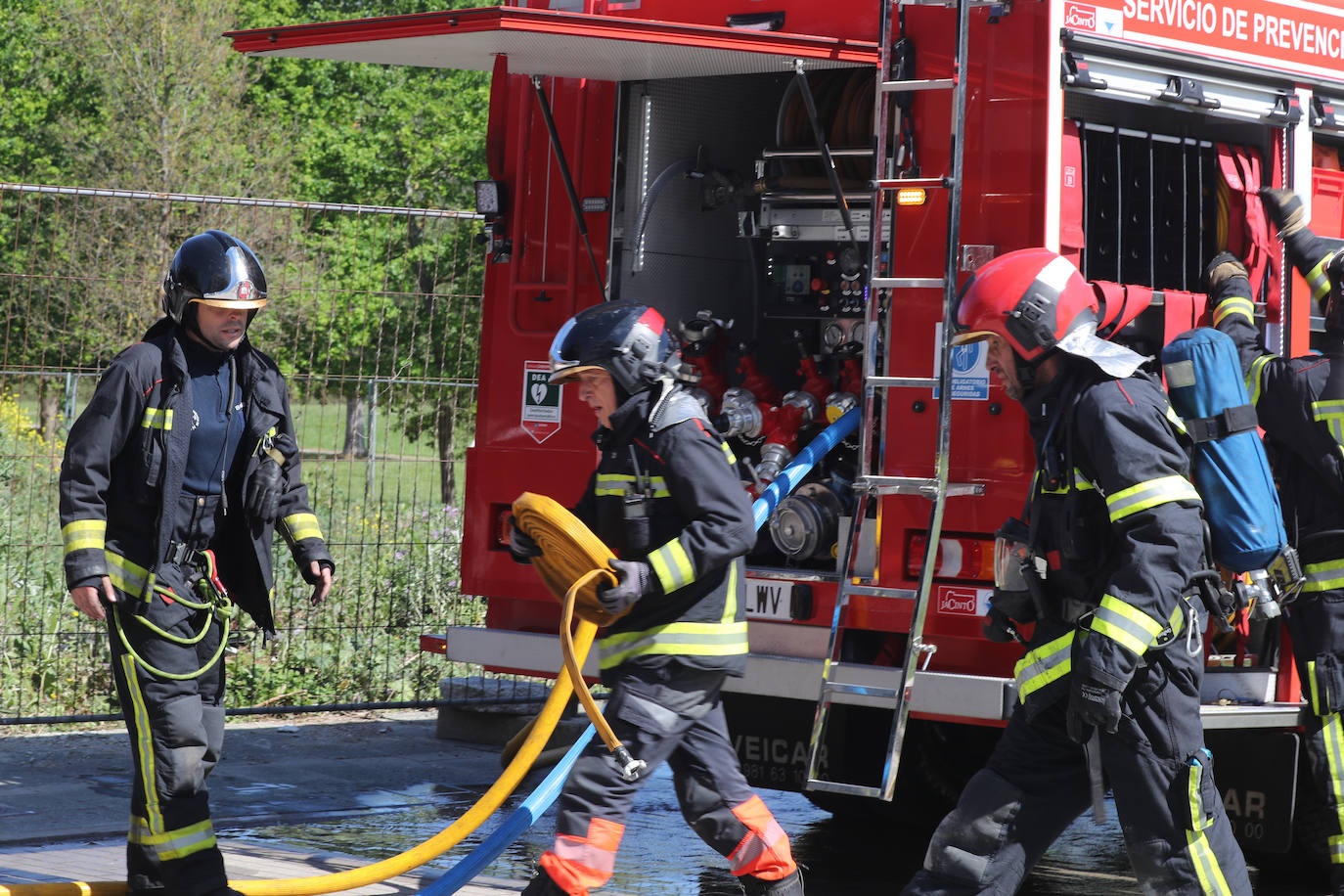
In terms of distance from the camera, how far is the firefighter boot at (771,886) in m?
4.54

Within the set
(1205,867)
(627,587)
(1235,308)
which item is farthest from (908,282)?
(1205,867)

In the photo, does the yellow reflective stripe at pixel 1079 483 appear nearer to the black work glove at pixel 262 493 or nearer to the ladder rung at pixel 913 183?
the ladder rung at pixel 913 183

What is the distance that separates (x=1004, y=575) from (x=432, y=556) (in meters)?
5.68

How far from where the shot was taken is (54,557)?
29.2 ft

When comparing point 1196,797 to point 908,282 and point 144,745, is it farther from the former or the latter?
point 144,745

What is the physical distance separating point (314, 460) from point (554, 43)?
3868 millimetres

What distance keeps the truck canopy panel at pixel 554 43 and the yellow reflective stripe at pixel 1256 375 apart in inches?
64.7

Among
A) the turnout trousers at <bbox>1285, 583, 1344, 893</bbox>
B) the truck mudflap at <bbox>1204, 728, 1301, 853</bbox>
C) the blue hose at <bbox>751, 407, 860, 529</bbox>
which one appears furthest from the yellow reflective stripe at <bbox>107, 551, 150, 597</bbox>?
the turnout trousers at <bbox>1285, 583, 1344, 893</bbox>

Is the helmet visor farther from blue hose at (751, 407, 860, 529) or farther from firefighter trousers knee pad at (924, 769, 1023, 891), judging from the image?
firefighter trousers knee pad at (924, 769, 1023, 891)

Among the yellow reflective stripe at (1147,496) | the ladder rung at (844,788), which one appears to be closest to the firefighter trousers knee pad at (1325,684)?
the ladder rung at (844,788)

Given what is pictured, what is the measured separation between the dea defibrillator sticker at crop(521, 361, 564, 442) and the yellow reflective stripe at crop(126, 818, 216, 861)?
2192 mm

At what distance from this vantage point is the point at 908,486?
5418 mm

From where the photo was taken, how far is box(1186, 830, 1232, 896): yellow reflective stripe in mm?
3973

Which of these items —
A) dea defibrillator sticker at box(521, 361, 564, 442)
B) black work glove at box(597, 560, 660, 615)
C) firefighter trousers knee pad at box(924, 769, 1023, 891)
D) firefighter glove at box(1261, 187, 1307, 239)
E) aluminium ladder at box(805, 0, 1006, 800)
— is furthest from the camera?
dea defibrillator sticker at box(521, 361, 564, 442)
